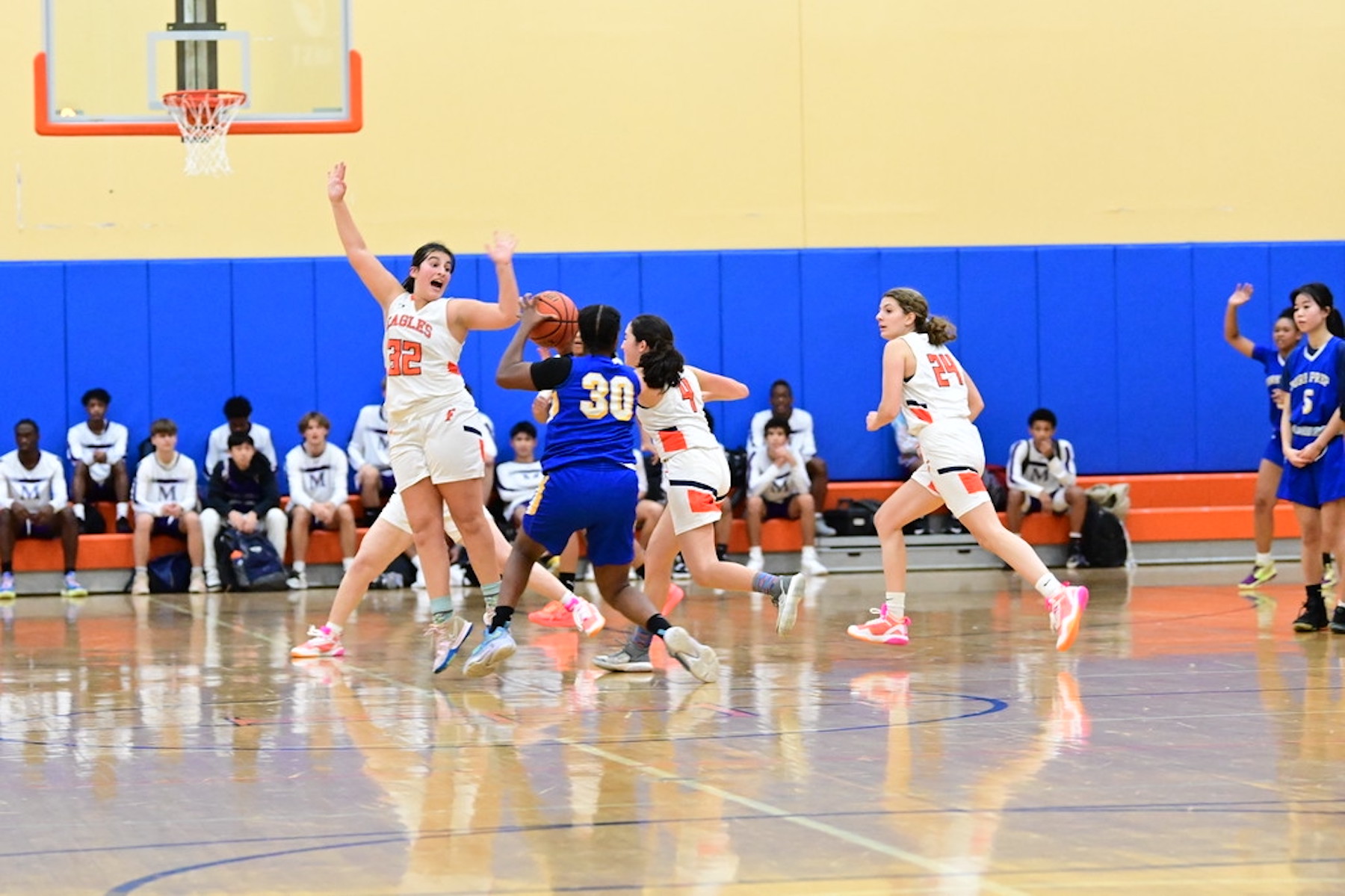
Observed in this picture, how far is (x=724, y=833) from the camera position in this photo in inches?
185

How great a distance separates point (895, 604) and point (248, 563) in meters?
6.92

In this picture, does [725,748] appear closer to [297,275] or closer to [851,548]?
[851,548]

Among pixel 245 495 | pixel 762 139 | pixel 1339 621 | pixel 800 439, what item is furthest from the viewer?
pixel 762 139

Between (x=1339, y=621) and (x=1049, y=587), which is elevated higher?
(x=1049, y=587)

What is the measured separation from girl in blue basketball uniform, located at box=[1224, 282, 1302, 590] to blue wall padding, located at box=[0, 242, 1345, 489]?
4084mm

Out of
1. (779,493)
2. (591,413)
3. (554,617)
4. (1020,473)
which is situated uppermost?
(591,413)

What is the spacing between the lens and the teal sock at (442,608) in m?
8.45

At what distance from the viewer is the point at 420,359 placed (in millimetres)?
8328

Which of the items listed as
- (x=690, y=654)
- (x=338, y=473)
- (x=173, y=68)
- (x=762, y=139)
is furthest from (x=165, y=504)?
(x=690, y=654)

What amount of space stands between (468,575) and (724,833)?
10.1 m

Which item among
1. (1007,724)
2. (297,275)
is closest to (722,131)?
(297,275)

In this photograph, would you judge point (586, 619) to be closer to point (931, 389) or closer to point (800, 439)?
point (931, 389)

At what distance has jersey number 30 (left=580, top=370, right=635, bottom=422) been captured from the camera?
25.3 ft

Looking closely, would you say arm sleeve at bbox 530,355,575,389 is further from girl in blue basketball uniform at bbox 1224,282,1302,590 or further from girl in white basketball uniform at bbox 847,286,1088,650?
girl in blue basketball uniform at bbox 1224,282,1302,590
